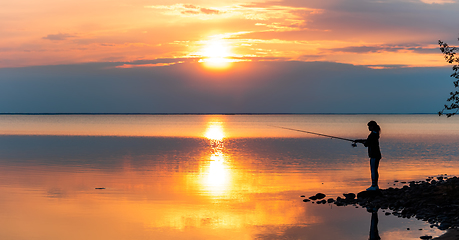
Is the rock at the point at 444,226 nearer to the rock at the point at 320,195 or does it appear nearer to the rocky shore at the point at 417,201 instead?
the rocky shore at the point at 417,201

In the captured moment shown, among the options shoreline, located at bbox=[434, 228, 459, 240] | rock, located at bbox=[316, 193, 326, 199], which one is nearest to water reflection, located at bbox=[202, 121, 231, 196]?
rock, located at bbox=[316, 193, 326, 199]

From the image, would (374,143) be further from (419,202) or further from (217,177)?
(217,177)

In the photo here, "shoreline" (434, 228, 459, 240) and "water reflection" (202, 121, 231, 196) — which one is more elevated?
"water reflection" (202, 121, 231, 196)

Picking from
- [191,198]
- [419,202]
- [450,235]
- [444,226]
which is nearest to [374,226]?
[444,226]

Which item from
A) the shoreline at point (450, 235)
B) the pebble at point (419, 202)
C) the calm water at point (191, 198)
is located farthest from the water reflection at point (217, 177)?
the shoreline at point (450, 235)

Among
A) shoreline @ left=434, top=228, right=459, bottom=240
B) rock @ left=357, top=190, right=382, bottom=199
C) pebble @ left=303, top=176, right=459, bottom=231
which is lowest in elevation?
shoreline @ left=434, top=228, right=459, bottom=240

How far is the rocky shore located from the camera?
14.0 metres

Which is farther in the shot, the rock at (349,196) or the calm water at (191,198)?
the rock at (349,196)

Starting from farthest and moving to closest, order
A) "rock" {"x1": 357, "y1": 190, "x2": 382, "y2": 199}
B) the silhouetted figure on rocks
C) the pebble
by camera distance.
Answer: "rock" {"x1": 357, "y1": 190, "x2": 382, "y2": 199}
the pebble
the silhouetted figure on rocks

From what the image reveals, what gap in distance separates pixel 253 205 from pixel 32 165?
1693 centimetres

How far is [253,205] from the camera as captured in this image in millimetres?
16719

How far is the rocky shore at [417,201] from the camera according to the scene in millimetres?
13976

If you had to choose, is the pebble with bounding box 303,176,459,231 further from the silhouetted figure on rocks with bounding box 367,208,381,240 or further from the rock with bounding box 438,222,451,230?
the silhouetted figure on rocks with bounding box 367,208,381,240

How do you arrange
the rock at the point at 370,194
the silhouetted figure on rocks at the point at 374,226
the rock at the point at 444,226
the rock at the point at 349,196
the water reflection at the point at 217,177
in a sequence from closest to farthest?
the silhouetted figure on rocks at the point at 374,226
the rock at the point at 444,226
the rock at the point at 370,194
the rock at the point at 349,196
the water reflection at the point at 217,177
